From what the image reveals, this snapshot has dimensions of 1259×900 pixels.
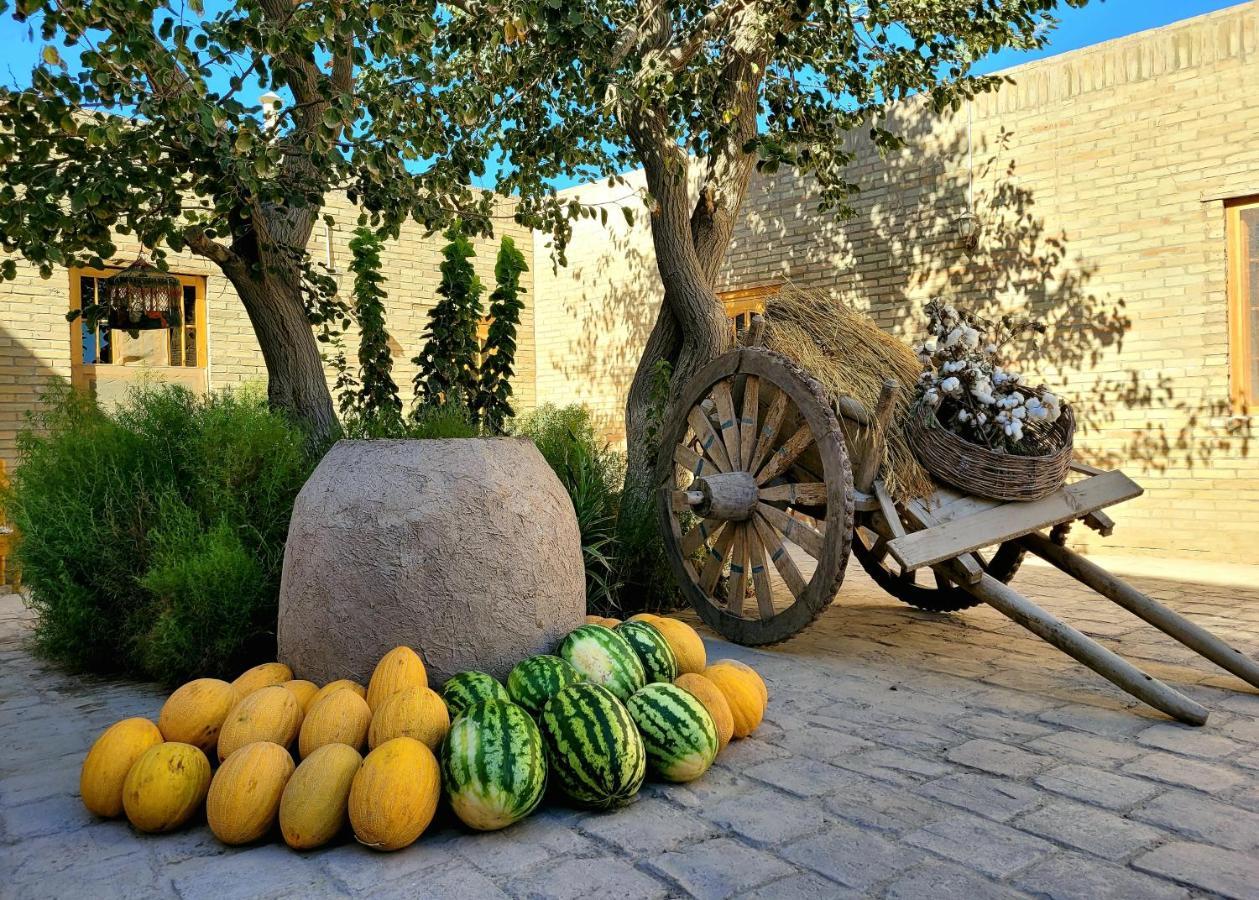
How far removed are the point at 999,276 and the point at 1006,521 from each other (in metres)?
5.15

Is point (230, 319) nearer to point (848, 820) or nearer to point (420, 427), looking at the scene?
point (420, 427)

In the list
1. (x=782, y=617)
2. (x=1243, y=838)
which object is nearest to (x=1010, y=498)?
(x=782, y=617)

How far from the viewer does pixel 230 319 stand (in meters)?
10.5

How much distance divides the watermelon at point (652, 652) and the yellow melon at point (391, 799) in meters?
1.01

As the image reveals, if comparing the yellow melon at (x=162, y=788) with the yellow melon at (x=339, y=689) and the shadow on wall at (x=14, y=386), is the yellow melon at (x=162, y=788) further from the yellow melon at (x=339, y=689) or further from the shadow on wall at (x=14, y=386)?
the shadow on wall at (x=14, y=386)

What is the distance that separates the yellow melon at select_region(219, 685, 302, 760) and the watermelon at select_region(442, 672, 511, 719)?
18.0 inches

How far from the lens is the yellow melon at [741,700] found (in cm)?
315

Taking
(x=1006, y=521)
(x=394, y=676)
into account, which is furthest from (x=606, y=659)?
(x=1006, y=521)

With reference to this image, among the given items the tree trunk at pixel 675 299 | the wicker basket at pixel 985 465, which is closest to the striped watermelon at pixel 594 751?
the wicker basket at pixel 985 465

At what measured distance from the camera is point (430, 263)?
41.0 ft

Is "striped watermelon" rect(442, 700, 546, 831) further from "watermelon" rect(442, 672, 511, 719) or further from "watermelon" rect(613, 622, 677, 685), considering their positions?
"watermelon" rect(613, 622, 677, 685)

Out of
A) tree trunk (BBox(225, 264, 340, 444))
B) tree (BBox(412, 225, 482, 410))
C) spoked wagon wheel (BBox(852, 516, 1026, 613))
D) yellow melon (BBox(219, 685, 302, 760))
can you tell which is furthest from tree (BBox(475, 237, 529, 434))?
yellow melon (BBox(219, 685, 302, 760))

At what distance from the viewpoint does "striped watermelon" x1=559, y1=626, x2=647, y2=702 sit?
3119 millimetres

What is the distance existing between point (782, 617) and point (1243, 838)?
84.2 inches
